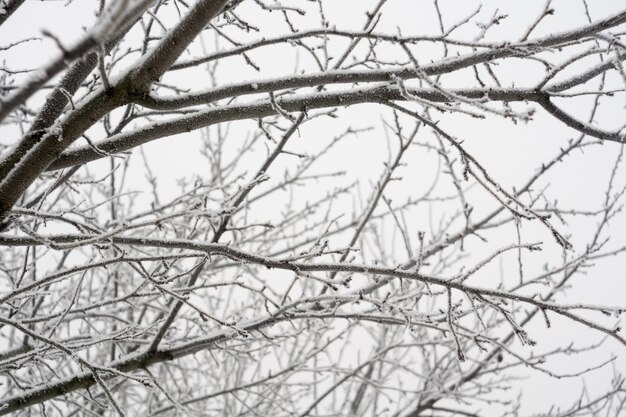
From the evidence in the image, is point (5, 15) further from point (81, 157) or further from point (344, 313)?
point (344, 313)

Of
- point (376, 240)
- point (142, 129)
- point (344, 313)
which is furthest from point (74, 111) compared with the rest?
point (376, 240)

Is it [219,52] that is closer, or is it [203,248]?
[203,248]

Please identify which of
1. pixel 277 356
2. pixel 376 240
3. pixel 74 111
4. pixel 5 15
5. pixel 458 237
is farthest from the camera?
pixel 277 356

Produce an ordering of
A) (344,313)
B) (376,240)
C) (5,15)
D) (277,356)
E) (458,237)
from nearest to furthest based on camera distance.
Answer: (5,15) < (344,313) < (458,237) < (376,240) < (277,356)

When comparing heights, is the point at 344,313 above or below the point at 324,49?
below

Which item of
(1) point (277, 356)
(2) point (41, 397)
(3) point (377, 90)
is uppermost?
(1) point (277, 356)

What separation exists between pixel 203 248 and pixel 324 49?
1.11m

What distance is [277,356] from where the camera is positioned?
8000mm

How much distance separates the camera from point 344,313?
271 centimetres

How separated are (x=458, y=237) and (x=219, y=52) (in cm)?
203

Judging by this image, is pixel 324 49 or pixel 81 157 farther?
pixel 324 49

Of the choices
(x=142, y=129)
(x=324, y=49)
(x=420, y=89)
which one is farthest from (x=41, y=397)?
(x=420, y=89)

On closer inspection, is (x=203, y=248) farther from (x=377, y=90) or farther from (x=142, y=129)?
(x=377, y=90)

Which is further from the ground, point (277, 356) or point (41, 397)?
point (277, 356)
